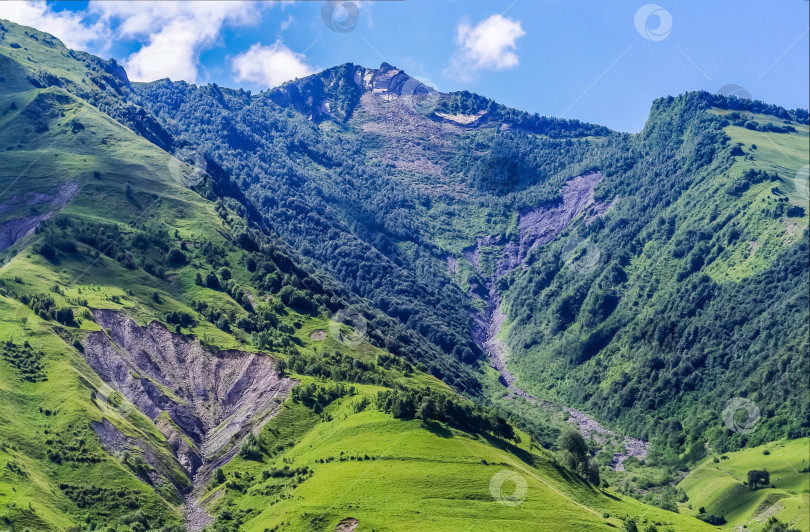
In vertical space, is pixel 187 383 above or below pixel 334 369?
below

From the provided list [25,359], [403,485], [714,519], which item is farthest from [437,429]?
[25,359]

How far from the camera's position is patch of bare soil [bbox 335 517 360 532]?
382 ft

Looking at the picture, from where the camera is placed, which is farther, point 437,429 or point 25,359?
point 25,359

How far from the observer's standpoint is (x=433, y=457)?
5359 inches

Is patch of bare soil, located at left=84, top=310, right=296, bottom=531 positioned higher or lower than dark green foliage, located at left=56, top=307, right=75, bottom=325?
lower

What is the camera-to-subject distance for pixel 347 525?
11731 centimetres

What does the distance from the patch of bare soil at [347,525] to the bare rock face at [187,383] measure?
44997 mm

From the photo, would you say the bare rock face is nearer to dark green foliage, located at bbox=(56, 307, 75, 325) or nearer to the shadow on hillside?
dark green foliage, located at bbox=(56, 307, 75, 325)

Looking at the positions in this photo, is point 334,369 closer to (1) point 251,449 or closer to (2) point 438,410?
(1) point 251,449

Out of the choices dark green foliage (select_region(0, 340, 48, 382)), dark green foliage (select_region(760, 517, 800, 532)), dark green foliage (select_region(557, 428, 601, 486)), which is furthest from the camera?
dark green foliage (select_region(557, 428, 601, 486))

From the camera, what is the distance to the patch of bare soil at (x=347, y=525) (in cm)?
11650

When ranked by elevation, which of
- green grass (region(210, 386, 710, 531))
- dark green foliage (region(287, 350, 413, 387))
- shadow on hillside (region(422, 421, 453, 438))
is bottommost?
green grass (region(210, 386, 710, 531))

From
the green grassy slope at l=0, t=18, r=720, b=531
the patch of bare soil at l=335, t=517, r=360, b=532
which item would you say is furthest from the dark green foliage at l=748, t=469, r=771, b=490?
the patch of bare soil at l=335, t=517, r=360, b=532

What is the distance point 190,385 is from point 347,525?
75.5 meters
